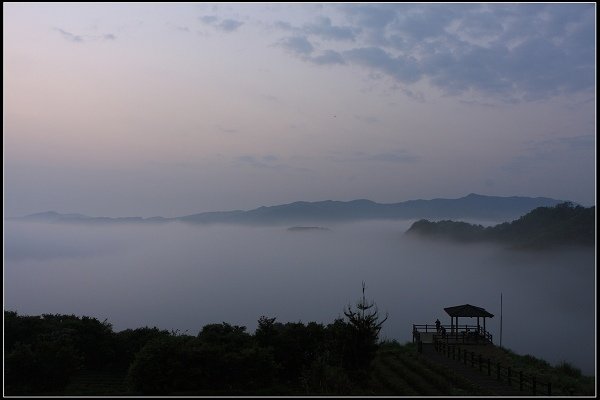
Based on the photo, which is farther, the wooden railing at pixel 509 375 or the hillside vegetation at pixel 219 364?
the wooden railing at pixel 509 375

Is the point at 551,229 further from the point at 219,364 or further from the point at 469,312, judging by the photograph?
the point at 219,364

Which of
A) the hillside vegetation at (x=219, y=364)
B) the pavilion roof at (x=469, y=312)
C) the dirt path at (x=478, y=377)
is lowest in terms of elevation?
the dirt path at (x=478, y=377)

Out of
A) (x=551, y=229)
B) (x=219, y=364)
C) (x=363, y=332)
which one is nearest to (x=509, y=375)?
(x=363, y=332)

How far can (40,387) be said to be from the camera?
16.1 meters

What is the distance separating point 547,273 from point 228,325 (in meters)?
139

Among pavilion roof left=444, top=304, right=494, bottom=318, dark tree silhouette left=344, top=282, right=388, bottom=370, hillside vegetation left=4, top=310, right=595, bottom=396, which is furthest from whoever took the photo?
pavilion roof left=444, top=304, right=494, bottom=318

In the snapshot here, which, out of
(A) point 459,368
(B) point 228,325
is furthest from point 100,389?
(A) point 459,368

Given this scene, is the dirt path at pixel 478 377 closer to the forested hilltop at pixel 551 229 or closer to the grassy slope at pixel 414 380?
the grassy slope at pixel 414 380

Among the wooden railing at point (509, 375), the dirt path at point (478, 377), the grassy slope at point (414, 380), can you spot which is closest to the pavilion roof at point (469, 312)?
the wooden railing at point (509, 375)

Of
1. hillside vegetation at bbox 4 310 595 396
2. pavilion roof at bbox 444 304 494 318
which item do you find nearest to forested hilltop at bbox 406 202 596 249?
pavilion roof at bbox 444 304 494 318

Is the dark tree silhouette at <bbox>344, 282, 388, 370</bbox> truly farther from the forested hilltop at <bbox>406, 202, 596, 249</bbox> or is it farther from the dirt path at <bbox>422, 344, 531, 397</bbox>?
the forested hilltop at <bbox>406, 202, 596, 249</bbox>

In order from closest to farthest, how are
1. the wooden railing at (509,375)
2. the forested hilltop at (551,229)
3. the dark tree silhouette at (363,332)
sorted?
the wooden railing at (509,375), the dark tree silhouette at (363,332), the forested hilltop at (551,229)

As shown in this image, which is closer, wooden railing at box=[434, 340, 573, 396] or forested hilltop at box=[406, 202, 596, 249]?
wooden railing at box=[434, 340, 573, 396]

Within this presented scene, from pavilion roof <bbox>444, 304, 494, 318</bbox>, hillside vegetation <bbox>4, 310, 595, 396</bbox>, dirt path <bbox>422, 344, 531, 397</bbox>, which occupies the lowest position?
dirt path <bbox>422, 344, 531, 397</bbox>
